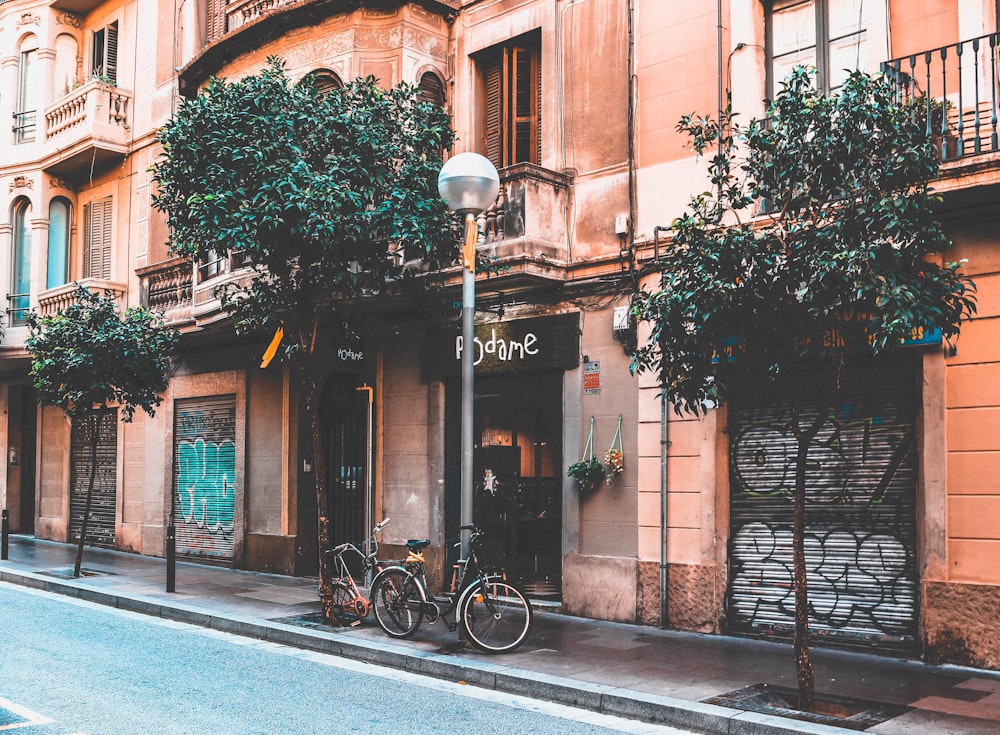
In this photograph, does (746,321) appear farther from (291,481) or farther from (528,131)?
(291,481)

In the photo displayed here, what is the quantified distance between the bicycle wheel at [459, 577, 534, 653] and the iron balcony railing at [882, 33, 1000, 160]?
19.4 feet

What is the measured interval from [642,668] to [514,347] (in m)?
5.51

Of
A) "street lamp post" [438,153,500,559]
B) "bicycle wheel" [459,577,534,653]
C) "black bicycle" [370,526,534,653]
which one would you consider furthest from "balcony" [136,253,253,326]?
"bicycle wheel" [459,577,534,653]

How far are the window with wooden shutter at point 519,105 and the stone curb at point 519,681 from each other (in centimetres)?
725

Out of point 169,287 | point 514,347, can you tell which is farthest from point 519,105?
point 169,287

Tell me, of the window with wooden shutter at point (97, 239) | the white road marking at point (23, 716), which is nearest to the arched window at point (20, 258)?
the window with wooden shutter at point (97, 239)

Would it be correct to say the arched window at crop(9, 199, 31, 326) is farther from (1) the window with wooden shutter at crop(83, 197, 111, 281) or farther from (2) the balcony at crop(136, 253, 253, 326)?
(2) the balcony at crop(136, 253, 253, 326)

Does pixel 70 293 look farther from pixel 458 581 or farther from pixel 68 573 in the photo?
pixel 458 581

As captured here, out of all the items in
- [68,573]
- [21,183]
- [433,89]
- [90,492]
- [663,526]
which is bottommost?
[68,573]

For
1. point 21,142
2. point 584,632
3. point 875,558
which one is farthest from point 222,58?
point 875,558

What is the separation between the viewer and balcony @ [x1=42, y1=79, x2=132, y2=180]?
21422mm

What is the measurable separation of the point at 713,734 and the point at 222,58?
14.2 metres

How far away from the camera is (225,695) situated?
8.14 meters

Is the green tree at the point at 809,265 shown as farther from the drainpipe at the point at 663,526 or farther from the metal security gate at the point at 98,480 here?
the metal security gate at the point at 98,480
